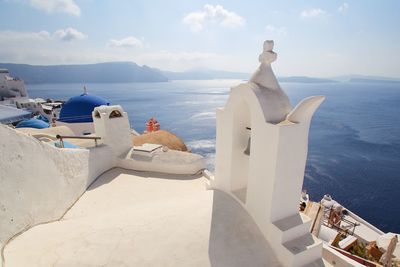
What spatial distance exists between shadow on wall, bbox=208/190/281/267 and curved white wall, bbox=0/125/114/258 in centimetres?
406

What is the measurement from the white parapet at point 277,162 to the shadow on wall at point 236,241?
0.19 metres

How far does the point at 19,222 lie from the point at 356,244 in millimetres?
12269

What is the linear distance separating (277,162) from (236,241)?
1956 mm

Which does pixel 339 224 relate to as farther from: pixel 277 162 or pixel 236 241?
pixel 277 162

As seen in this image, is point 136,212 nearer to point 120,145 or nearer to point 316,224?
point 120,145

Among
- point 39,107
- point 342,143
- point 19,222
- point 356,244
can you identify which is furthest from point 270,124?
point 342,143

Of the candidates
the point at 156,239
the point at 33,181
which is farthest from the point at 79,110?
the point at 156,239

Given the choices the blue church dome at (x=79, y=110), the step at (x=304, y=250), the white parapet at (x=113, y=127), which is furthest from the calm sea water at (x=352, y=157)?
the step at (x=304, y=250)

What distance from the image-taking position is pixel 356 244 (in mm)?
10148

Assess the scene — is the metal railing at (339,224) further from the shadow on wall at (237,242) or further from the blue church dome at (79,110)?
the blue church dome at (79,110)

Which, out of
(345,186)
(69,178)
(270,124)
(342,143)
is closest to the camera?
(270,124)

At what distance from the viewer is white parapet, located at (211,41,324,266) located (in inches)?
188

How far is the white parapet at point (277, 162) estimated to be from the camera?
4781 mm

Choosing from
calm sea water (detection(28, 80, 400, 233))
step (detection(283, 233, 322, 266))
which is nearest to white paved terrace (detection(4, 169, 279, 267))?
step (detection(283, 233, 322, 266))
